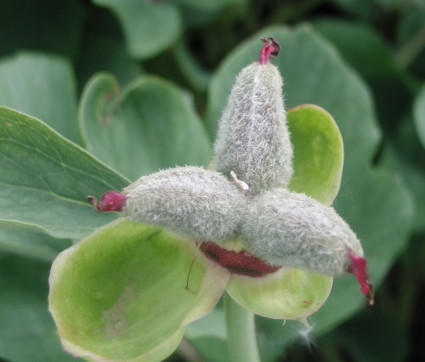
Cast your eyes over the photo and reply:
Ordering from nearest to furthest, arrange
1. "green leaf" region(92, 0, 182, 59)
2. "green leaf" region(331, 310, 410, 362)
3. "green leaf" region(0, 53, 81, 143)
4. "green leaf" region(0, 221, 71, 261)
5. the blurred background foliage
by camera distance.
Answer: "green leaf" region(0, 221, 71, 261) < the blurred background foliage < "green leaf" region(0, 53, 81, 143) < "green leaf" region(92, 0, 182, 59) < "green leaf" region(331, 310, 410, 362)

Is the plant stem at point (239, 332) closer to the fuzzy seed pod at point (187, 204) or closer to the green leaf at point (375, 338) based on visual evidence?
the fuzzy seed pod at point (187, 204)

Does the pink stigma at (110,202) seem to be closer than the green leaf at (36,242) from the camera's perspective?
Yes

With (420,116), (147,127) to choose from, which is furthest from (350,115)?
(147,127)

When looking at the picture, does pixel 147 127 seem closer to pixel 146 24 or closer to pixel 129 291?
pixel 146 24

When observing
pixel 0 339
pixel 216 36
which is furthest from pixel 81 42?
pixel 0 339

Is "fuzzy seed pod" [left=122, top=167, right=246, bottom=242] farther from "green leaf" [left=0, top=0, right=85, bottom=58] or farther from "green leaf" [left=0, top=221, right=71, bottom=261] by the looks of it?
"green leaf" [left=0, top=0, right=85, bottom=58]

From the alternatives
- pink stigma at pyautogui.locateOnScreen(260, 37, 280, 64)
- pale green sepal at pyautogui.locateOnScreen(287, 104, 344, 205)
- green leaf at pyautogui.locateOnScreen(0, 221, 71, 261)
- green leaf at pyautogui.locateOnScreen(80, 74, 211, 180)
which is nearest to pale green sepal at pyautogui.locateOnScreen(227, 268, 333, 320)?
pale green sepal at pyautogui.locateOnScreen(287, 104, 344, 205)

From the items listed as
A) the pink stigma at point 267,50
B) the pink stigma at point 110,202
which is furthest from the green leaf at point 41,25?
the pink stigma at point 110,202
